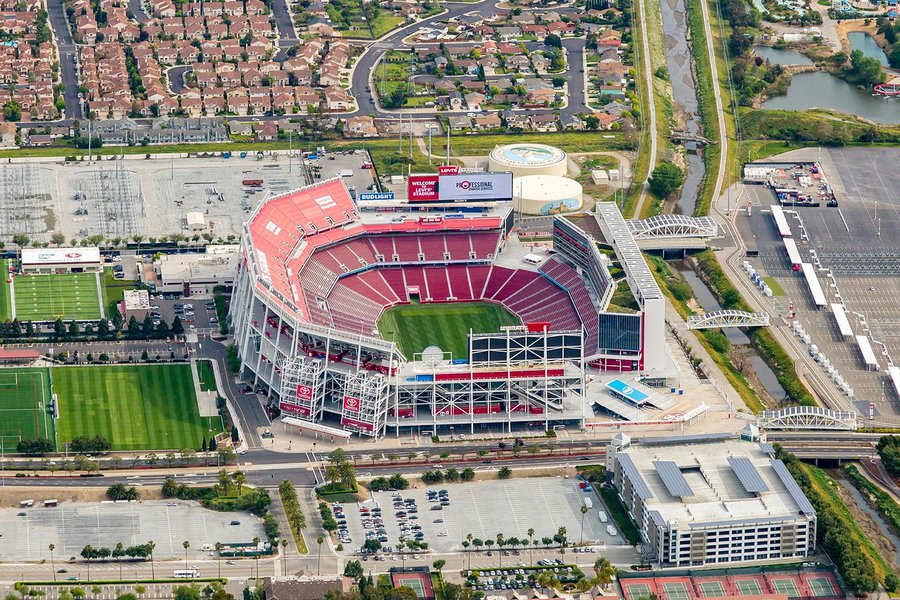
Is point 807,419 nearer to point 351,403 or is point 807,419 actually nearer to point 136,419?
point 351,403

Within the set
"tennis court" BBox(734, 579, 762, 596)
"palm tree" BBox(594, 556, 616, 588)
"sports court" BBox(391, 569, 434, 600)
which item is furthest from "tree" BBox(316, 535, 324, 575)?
"tennis court" BBox(734, 579, 762, 596)

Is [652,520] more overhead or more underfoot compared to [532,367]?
more underfoot

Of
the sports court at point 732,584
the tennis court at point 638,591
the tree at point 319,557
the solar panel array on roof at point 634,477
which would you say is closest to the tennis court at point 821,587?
the sports court at point 732,584

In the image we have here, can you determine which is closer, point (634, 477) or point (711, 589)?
point (711, 589)

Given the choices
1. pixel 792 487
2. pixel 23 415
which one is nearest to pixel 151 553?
pixel 23 415

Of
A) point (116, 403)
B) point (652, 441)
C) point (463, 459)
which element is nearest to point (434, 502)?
point (463, 459)

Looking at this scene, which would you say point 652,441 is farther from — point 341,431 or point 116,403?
point 116,403
